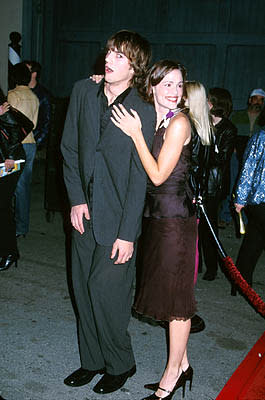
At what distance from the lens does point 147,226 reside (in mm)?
2994

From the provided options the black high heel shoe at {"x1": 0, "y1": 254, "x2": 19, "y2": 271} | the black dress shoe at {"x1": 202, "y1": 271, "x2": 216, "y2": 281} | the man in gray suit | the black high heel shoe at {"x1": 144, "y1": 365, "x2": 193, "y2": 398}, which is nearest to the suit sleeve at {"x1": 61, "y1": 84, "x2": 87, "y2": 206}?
the man in gray suit

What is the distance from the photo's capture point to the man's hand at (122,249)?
2.81m

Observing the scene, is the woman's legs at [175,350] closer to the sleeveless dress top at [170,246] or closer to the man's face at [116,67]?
the sleeveless dress top at [170,246]

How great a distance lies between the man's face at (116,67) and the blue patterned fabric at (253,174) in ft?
5.23

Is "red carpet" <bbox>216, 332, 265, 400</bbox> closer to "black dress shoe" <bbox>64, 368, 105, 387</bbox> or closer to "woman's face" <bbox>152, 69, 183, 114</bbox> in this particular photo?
"black dress shoe" <bbox>64, 368, 105, 387</bbox>

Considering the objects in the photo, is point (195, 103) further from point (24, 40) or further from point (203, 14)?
point (24, 40)

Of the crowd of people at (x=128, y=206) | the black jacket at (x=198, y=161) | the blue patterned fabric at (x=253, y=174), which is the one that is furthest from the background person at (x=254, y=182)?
the crowd of people at (x=128, y=206)

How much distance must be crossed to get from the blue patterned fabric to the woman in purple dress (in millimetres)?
1254

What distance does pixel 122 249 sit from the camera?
2.81m

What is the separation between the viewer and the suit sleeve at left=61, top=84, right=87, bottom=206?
292 centimetres

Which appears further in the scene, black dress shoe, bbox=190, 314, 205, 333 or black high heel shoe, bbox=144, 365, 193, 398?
black dress shoe, bbox=190, 314, 205, 333

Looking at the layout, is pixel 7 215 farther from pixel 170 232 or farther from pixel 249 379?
pixel 249 379

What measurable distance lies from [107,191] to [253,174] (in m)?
1.69

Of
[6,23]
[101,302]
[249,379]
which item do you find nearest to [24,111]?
[101,302]
